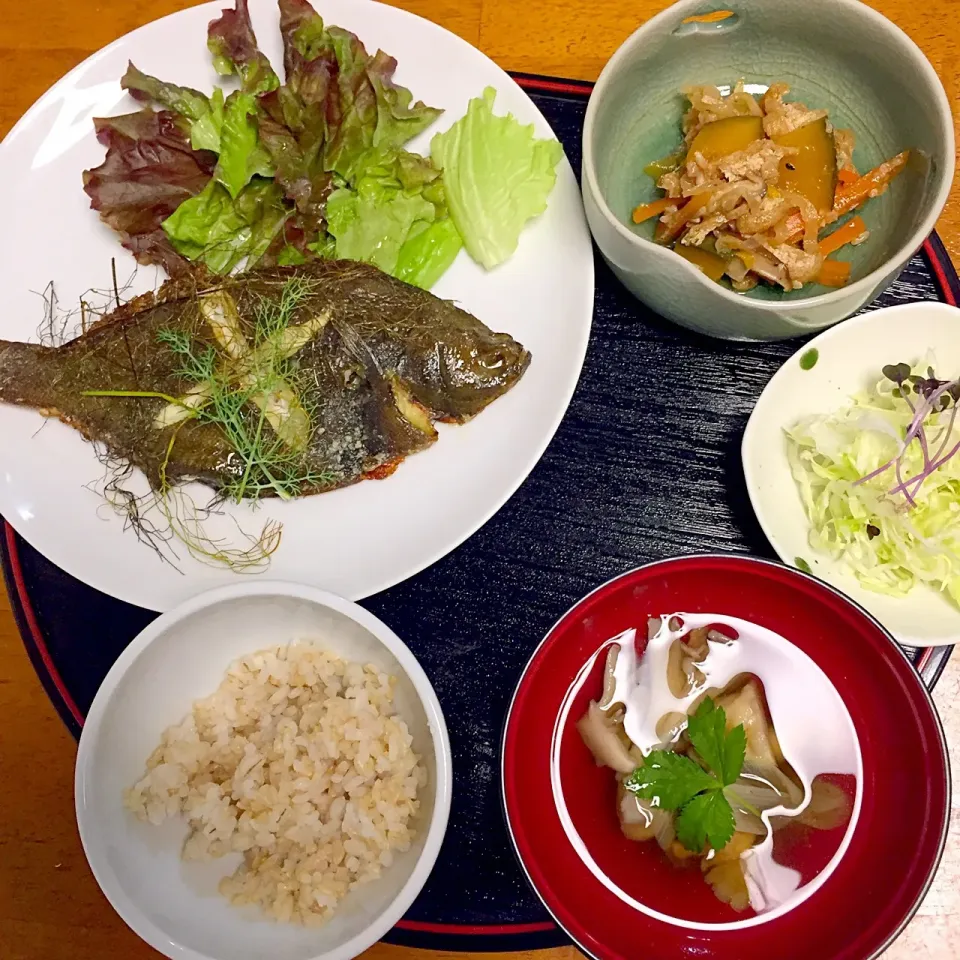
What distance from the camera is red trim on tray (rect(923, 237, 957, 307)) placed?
1.73 m

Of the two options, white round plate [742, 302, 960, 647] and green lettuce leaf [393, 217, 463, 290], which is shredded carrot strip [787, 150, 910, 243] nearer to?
white round plate [742, 302, 960, 647]

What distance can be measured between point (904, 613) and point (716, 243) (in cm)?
79

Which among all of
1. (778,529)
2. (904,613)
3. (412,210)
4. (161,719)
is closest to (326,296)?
(412,210)

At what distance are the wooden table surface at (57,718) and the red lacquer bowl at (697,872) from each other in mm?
333

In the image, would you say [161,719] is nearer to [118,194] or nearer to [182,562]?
[182,562]

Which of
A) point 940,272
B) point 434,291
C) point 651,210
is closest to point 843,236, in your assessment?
point 940,272

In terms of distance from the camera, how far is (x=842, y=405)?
163cm

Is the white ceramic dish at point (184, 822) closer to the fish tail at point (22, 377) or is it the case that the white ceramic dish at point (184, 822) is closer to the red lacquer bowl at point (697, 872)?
the red lacquer bowl at point (697, 872)

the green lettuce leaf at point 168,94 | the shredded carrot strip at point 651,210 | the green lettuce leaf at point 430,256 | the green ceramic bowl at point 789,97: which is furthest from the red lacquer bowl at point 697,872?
the green lettuce leaf at point 168,94

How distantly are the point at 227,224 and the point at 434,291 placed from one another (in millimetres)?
492

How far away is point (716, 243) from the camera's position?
5.26 feet

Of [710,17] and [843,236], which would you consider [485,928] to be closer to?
[843,236]

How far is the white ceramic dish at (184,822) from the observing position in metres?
1.45

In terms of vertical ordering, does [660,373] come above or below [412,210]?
below
